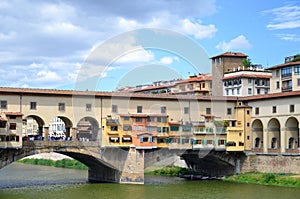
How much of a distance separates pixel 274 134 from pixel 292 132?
2580mm

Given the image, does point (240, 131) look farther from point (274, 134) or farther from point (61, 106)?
point (61, 106)

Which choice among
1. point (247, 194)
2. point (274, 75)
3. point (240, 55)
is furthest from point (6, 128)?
point (240, 55)

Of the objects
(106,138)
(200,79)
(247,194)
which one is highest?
(200,79)

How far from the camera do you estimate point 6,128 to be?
3950 cm

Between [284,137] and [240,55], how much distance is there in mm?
27826

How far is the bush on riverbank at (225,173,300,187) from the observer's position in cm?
4186

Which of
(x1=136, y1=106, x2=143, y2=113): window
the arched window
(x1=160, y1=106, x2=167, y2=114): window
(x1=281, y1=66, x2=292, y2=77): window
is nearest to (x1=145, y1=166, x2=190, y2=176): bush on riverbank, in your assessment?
the arched window

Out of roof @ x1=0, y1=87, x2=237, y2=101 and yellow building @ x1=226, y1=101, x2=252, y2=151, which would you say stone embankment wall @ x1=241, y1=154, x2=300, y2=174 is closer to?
yellow building @ x1=226, y1=101, x2=252, y2=151

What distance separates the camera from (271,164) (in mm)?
46562

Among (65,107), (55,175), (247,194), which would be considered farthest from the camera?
(55,175)

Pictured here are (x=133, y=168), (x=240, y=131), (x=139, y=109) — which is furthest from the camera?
(x=240, y=131)

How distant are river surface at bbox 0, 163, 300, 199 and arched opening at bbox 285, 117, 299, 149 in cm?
727

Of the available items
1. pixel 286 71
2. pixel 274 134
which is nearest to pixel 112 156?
pixel 274 134

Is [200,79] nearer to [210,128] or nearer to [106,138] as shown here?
[210,128]
